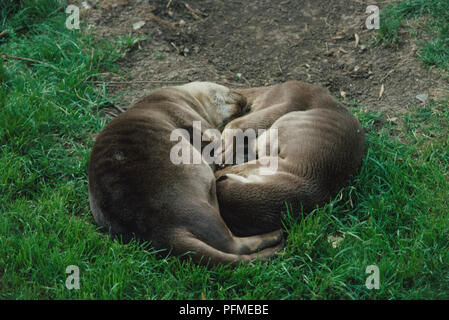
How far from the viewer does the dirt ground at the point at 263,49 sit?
4840 mm

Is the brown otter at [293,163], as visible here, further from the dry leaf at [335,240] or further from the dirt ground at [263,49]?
the dirt ground at [263,49]

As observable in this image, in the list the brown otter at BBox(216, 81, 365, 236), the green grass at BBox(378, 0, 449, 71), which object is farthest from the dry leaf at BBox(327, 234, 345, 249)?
the green grass at BBox(378, 0, 449, 71)

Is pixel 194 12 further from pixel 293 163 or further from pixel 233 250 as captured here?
pixel 233 250

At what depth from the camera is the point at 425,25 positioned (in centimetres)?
513

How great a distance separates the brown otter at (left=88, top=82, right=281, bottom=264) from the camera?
2986mm

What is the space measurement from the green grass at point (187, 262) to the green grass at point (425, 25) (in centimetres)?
62

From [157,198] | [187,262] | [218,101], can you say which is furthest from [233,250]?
[218,101]

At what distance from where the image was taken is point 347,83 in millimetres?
4969

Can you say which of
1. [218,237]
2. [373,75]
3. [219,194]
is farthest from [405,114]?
[218,237]

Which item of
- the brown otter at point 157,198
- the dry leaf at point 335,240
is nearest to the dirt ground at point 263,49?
the brown otter at point 157,198

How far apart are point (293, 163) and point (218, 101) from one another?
1.14 metres
